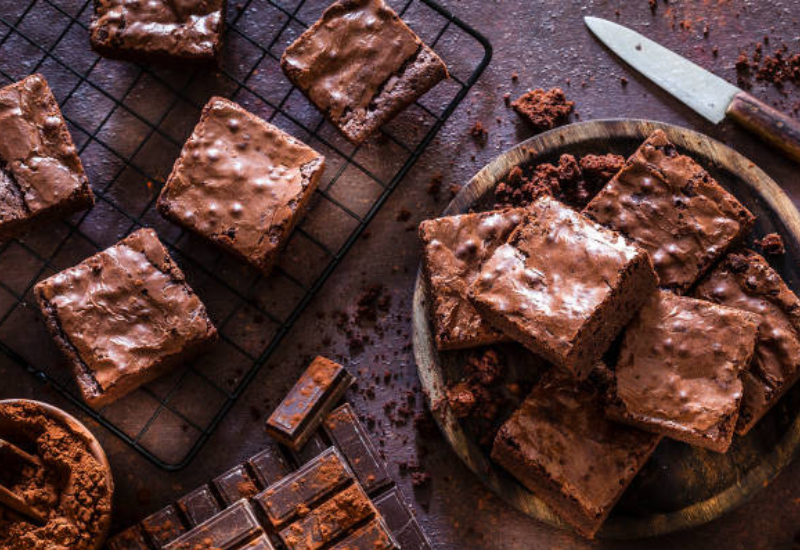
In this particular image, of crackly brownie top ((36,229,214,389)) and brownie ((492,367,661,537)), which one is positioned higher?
brownie ((492,367,661,537))

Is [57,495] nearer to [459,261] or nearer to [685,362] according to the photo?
[459,261]

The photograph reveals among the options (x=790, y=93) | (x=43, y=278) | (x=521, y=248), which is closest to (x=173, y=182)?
(x=43, y=278)

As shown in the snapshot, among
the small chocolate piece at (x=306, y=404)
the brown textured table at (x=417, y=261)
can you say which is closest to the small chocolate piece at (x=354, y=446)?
the small chocolate piece at (x=306, y=404)

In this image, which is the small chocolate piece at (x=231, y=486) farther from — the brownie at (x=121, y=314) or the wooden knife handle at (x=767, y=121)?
the wooden knife handle at (x=767, y=121)

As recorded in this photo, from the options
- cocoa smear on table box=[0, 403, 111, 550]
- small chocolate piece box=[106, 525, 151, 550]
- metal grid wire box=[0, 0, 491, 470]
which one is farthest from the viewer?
metal grid wire box=[0, 0, 491, 470]

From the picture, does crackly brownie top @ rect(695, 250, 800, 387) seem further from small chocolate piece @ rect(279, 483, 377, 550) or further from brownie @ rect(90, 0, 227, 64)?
brownie @ rect(90, 0, 227, 64)

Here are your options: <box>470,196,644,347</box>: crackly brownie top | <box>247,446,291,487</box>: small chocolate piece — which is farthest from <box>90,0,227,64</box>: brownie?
<box>247,446,291,487</box>: small chocolate piece

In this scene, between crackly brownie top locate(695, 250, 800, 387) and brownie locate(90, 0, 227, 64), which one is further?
brownie locate(90, 0, 227, 64)

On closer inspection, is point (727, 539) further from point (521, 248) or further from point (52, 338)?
point (52, 338)
